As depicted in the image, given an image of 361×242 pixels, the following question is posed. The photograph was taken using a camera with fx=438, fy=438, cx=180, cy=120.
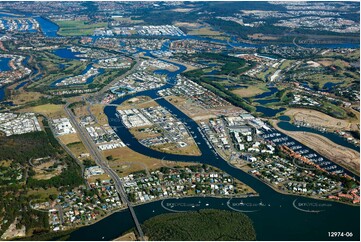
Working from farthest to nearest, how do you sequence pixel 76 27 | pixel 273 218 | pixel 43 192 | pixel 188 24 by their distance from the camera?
pixel 188 24 → pixel 76 27 → pixel 43 192 → pixel 273 218

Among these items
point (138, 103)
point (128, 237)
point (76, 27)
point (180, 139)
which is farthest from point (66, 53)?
point (128, 237)

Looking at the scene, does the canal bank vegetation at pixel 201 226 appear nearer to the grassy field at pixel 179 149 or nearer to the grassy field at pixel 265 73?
the grassy field at pixel 179 149

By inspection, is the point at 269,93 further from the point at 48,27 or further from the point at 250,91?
the point at 48,27

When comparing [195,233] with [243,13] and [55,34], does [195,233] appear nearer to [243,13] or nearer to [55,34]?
[55,34]

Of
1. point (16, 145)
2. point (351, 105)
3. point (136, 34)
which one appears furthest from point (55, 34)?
point (351, 105)

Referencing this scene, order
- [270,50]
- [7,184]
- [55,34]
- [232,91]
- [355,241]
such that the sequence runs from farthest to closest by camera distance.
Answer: [55,34], [270,50], [232,91], [7,184], [355,241]

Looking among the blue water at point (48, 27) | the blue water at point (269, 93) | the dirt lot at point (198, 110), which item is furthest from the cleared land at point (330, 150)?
the blue water at point (48, 27)
